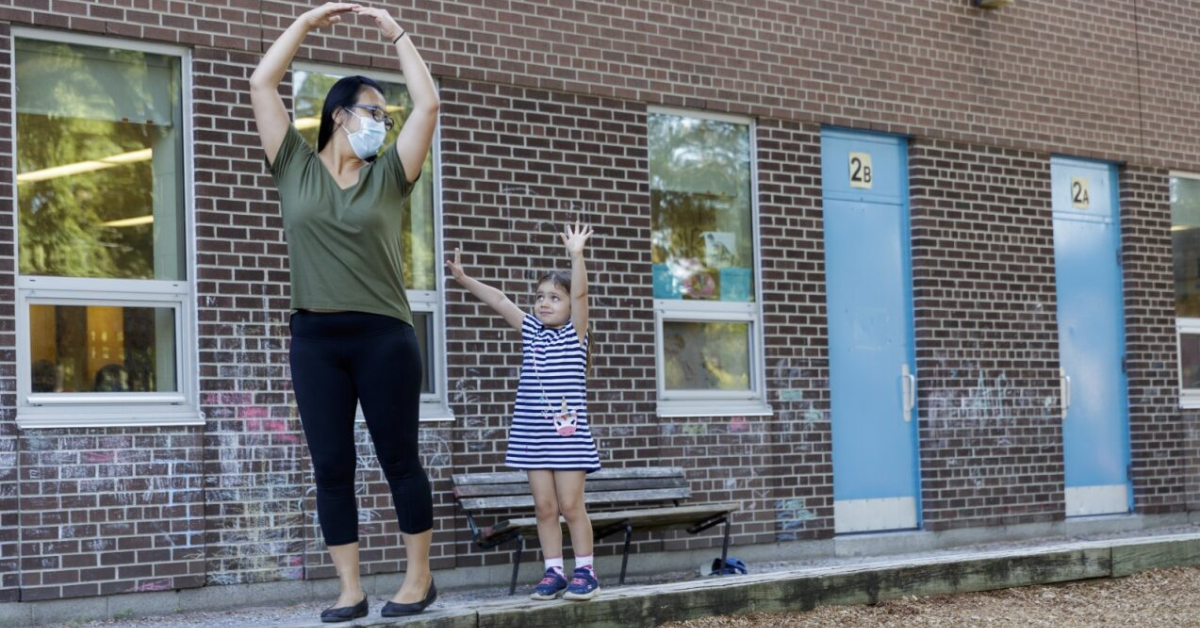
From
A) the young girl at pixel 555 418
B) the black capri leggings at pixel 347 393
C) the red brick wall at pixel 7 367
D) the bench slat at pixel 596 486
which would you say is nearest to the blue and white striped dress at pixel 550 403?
the young girl at pixel 555 418

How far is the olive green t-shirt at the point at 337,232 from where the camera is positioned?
573 centimetres

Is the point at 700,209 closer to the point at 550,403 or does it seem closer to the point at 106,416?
the point at 550,403

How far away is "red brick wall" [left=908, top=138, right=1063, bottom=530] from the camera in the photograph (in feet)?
36.9

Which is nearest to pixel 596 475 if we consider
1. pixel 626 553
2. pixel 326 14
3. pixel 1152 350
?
pixel 626 553

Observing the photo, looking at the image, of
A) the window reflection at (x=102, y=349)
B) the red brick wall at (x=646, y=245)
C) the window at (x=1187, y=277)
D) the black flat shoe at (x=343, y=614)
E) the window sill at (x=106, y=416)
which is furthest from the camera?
the window at (x=1187, y=277)

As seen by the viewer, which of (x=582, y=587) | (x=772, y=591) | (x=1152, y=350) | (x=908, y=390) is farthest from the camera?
(x=1152, y=350)

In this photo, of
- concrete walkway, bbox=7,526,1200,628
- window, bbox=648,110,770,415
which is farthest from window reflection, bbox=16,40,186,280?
window, bbox=648,110,770,415

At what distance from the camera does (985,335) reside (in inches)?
457

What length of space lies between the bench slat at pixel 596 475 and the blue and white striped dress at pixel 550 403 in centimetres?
154

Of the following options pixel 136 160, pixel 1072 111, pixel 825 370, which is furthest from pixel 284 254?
pixel 1072 111

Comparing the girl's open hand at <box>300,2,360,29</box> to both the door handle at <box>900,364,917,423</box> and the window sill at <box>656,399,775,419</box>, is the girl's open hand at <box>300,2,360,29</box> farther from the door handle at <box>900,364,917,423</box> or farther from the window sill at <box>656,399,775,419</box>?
the door handle at <box>900,364,917,423</box>

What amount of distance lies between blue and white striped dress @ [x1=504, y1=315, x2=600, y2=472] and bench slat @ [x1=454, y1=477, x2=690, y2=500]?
1.15 meters

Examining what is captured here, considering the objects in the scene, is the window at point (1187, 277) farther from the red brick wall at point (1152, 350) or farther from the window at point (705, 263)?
the window at point (705, 263)

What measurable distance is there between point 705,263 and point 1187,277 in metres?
5.11
